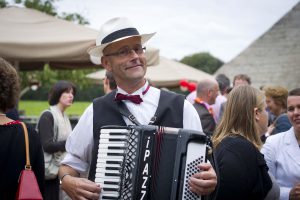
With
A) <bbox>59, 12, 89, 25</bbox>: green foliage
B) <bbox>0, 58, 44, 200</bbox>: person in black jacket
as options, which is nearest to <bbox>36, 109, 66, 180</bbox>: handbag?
<bbox>0, 58, 44, 200</bbox>: person in black jacket

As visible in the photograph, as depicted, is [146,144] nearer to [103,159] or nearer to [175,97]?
[103,159]

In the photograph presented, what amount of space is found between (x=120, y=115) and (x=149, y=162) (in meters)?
0.46

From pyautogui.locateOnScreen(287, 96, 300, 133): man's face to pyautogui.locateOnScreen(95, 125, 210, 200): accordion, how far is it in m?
1.49

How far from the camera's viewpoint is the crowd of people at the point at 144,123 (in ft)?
8.53

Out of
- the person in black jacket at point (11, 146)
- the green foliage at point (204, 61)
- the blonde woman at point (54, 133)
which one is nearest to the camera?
the person in black jacket at point (11, 146)

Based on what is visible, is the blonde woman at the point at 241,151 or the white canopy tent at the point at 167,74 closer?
the blonde woman at the point at 241,151

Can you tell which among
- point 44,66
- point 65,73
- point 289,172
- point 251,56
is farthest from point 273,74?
point 289,172

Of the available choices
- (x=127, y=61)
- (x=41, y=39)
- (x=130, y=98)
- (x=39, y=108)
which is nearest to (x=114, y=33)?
(x=127, y=61)

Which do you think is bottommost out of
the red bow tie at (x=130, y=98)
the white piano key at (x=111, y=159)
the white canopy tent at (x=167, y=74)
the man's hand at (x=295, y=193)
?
the man's hand at (x=295, y=193)

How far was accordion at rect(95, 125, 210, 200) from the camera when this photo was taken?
7.97 feet

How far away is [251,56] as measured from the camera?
70.1ft

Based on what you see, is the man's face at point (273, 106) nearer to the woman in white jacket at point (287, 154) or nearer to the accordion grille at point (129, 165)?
the woman in white jacket at point (287, 154)

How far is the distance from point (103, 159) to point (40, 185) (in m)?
0.49

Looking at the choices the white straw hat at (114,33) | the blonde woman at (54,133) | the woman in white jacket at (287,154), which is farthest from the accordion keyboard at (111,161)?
the blonde woman at (54,133)
